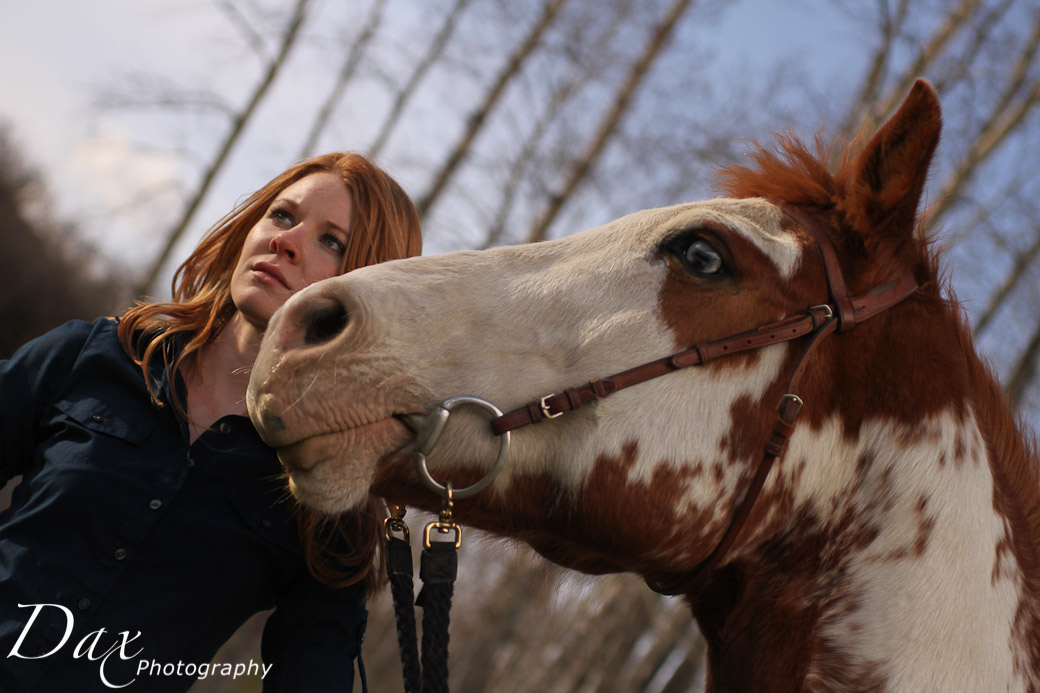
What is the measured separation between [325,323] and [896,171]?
1.42m

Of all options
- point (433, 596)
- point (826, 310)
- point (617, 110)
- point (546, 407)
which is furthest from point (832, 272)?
point (617, 110)

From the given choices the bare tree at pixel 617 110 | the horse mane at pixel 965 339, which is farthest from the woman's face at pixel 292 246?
the bare tree at pixel 617 110

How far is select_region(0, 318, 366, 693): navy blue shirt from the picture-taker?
197 cm

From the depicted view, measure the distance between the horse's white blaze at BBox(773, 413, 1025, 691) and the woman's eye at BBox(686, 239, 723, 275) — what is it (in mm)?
444

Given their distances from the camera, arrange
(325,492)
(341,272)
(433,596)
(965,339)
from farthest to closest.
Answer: (341,272) → (965,339) → (433,596) → (325,492)

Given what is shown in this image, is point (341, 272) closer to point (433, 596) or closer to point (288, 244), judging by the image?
point (288, 244)

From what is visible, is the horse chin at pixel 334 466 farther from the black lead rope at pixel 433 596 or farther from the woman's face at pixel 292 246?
the woman's face at pixel 292 246

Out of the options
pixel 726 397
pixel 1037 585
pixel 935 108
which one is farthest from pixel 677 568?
pixel 935 108

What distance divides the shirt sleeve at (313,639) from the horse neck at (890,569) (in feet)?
3.63

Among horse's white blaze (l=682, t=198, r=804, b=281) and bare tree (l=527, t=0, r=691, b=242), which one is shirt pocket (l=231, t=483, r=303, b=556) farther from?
bare tree (l=527, t=0, r=691, b=242)

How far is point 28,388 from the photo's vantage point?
→ 2.18 metres

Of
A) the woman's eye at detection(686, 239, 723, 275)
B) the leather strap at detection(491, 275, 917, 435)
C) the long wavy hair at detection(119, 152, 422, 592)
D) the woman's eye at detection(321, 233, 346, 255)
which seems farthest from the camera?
the woman's eye at detection(321, 233, 346, 255)

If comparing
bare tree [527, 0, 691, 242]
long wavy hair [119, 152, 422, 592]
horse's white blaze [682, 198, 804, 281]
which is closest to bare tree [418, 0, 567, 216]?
bare tree [527, 0, 691, 242]

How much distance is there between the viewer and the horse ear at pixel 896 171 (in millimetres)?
1771
